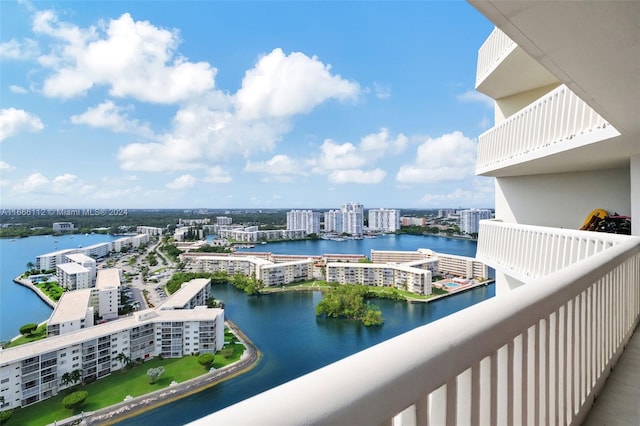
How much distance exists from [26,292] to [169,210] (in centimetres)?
2793

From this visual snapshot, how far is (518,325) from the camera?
70 centimetres

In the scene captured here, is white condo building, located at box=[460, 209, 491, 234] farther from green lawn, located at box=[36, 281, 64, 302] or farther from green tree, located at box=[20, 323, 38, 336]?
green tree, located at box=[20, 323, 38, 336]

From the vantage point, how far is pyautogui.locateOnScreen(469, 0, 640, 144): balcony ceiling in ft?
2.59

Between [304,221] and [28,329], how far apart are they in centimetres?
3956

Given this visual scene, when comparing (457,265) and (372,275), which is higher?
(457,265)

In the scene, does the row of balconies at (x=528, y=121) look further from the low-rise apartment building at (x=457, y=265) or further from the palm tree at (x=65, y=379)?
the low-rise apartment building at (x=457, y=265)

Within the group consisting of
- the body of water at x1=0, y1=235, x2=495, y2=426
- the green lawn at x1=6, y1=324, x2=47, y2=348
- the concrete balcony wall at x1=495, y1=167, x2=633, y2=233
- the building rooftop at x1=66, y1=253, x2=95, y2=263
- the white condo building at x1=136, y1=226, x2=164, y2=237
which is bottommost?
the body of water at x1=0, y1=235, x2=495, y2=426

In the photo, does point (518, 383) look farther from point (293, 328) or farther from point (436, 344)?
point (293, 328)

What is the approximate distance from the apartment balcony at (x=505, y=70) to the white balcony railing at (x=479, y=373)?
3541 mm

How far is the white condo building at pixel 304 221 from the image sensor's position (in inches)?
1850

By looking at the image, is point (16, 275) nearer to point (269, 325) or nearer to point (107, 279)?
point (107, 279)

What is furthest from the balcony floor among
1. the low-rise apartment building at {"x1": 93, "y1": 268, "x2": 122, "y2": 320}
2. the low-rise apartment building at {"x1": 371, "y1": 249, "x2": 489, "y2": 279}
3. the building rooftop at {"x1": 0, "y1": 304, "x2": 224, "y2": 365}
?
the low-rise apartment building at {"x1": 371, "y1": 249, "x2": 489, "y2": 279}

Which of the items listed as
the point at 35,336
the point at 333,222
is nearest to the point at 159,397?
the point at 35,336

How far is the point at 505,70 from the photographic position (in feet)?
13.9
